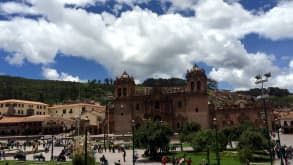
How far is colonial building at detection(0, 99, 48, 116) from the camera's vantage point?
95.4 meters

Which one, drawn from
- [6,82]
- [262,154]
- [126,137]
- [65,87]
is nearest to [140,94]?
[126,137]

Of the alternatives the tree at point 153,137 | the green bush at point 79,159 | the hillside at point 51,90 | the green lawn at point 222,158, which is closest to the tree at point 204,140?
the green lawn at point 222,158

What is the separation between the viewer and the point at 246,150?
93.2 feet

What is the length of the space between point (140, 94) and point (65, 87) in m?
79.5

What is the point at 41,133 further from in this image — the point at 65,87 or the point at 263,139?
the point at 65,87

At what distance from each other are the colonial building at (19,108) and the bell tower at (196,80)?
50.3m

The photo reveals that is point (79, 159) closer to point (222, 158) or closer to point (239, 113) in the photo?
point (222, 158)

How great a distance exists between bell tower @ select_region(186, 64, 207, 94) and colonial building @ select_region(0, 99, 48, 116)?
50263 millimetres

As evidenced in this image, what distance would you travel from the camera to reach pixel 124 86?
229ft

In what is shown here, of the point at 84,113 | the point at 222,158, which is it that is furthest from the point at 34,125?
the point at 222,158

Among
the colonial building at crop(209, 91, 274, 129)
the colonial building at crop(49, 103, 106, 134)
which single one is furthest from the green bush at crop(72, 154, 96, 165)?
the colonial building at crop(49, 103, 106, 134)

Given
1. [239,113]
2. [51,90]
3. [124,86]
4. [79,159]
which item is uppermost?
[51,90]

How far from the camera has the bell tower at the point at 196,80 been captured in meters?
63.6

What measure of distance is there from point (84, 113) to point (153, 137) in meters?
48.5
